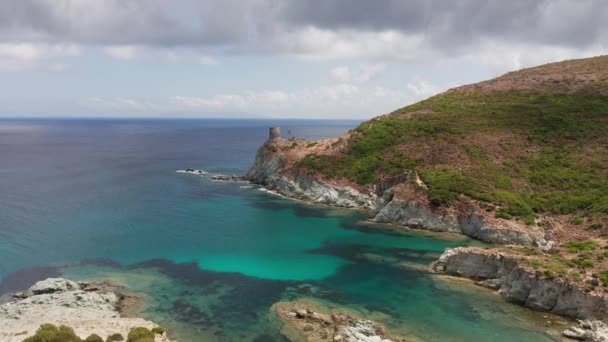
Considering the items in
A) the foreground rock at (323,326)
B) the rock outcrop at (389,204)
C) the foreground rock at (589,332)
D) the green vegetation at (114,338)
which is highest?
the rock outcrop at (389,204)

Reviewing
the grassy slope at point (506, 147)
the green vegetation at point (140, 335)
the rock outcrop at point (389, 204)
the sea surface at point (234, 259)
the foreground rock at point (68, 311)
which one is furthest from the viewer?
the grassy slope at point (506, 147)

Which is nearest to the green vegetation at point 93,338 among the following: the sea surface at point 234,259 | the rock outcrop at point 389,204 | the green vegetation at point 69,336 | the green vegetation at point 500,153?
the green vegetation at point 69,336

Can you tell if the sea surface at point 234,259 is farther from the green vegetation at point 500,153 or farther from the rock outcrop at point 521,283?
the green vegetation at point 500,153

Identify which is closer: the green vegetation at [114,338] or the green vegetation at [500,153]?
the green vegetation at [114,338]

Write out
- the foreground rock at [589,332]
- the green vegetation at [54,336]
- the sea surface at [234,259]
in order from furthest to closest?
1. the sea surface at [234,259]
2. the foreground rock at [589,332]
3. the green vegetation at [54,336]

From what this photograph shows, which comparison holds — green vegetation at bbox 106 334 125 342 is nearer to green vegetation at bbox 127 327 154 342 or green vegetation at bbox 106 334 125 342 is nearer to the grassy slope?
green vegetation at bbox 127 327 154 342

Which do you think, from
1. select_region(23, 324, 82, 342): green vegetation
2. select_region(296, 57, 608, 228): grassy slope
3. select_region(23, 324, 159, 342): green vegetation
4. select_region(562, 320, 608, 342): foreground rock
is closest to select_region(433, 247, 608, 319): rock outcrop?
select_region(562, 320, 608, 342): foreground rock

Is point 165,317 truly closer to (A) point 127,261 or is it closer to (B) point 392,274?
(A) point 127,261
